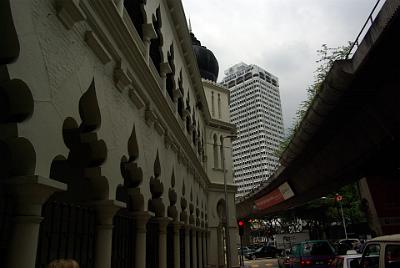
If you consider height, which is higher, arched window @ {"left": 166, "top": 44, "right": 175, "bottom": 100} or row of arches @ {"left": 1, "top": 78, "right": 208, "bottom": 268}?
arched window @ {"left": 166, "top": 44, "right": 175, "bottom": 100}

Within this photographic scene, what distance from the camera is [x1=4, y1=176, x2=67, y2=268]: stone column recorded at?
4.18 m

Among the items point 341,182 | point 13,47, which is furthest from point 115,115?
point 341,182

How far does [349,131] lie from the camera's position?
40.0ft

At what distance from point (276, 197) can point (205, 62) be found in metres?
12.8

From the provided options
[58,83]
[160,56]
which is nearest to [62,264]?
[58,83]

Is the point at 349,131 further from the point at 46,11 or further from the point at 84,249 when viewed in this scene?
the point at 46,11

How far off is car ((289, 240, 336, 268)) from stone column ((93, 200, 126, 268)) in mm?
11560

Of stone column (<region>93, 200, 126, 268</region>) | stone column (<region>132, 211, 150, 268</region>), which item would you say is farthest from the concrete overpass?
stone column (<region>93, 200, 126, 268</region>)

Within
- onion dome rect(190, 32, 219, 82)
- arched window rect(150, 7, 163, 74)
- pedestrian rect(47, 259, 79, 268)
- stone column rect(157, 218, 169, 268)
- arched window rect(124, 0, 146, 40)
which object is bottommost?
pedestrian rect(47, 259, 79, 268)

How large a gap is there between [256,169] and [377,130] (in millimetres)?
85357

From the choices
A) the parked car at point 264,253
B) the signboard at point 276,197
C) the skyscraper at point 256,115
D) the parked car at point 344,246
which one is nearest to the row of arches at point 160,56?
the signboard at point 276,197

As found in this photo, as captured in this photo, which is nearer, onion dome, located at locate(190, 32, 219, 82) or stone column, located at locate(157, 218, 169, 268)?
stone column, located at locate(157, 218, 169, 268)

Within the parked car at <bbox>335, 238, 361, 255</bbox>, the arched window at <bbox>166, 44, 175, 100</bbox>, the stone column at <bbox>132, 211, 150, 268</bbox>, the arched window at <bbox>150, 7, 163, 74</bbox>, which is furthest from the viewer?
the parked car at <bbox>335, 238, 361, 255</bbox>

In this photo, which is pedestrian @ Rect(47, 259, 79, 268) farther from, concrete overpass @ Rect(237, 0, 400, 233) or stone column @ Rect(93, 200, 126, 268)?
concrete overpass @ Rect(237, 0, 400, 233)
